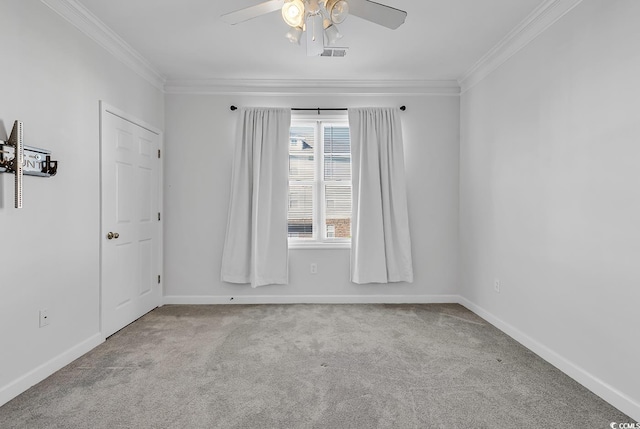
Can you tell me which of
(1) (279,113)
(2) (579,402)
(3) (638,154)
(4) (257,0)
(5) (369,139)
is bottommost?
(2) (579,402)

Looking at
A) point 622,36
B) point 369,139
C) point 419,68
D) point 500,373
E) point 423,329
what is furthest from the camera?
point 369,139

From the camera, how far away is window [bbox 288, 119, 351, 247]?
435 centimetres

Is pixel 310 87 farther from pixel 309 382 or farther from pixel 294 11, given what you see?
pixel 309 382

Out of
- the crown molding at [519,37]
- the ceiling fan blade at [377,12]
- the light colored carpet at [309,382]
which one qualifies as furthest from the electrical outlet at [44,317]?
the crown molding at [519,37]

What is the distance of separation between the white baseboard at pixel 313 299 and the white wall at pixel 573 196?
0.78 metres

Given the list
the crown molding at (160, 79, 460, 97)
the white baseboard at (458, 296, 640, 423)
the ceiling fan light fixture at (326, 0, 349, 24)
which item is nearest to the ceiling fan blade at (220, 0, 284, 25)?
the ceiling fan light fixture at (326, 0, 349, 24)

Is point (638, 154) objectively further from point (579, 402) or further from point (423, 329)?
point (423, 329)

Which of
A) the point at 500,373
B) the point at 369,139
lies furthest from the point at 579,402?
the point at 369,139

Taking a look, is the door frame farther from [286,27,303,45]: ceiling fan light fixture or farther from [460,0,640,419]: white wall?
[460,0,640,419]: white wall

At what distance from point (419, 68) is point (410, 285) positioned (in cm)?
255

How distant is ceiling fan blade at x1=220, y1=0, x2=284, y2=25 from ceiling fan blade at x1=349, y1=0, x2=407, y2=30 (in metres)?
0.43

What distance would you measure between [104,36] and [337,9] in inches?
92.9

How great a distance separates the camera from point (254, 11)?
198 cm

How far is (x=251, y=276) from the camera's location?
4094 millimetres
